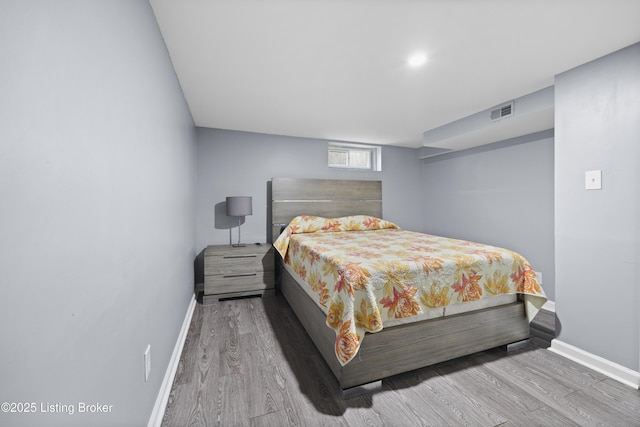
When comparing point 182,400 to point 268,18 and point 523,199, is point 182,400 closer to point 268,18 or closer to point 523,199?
point 268,18

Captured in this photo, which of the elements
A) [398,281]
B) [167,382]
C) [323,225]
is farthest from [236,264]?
[398,281]

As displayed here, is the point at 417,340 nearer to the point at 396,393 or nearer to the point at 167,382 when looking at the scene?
the point at 396,393

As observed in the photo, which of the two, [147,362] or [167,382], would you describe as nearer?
[147,362]

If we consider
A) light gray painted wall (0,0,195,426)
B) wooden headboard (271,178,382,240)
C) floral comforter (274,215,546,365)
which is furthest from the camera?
wooden headboard (271,178,382,240)

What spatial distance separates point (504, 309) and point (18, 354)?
8.74ft

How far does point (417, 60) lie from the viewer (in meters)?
2.04

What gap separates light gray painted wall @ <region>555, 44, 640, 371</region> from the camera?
1826 mm

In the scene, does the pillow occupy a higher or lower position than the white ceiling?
lower

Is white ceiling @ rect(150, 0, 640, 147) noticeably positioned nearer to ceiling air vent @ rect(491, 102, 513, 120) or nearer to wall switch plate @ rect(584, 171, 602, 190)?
ceiling air vent @ rect(491, 102, 513, 120)

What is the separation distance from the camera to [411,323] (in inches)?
73.4

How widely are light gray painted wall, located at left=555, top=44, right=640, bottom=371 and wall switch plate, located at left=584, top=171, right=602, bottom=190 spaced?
0.10 feet

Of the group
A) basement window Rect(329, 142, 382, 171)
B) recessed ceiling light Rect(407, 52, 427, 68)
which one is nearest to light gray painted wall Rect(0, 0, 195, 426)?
recessed ceiling light Rect(407, 52, 427, 68)

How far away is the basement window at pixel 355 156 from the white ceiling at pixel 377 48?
1.53m

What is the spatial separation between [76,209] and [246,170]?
3.31 m
